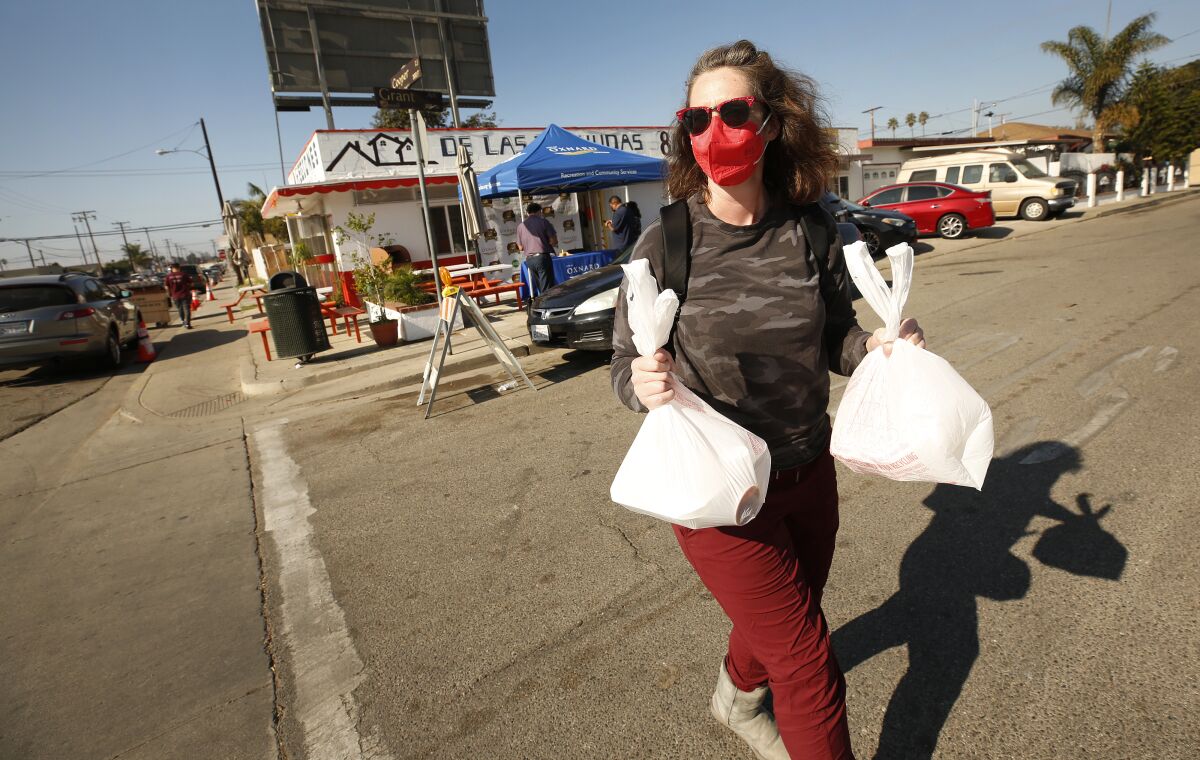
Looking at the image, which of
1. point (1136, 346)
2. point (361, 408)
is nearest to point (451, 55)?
point (361, 408)

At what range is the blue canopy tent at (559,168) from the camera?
10867 mm

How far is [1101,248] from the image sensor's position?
11.2m

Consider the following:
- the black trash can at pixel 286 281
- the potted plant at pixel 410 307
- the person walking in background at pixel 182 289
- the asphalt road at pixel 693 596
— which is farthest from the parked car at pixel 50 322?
the asphalt road at pixel 693 596

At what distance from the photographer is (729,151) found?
5.32ft

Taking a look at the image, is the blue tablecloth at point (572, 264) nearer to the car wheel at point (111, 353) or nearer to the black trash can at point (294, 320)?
the black trash can at point (294, 320)

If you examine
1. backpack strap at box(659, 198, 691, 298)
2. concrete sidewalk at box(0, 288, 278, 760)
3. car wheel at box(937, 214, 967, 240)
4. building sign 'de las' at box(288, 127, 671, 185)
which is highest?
building sign 'de las' at box(288, 127, 671, 185)

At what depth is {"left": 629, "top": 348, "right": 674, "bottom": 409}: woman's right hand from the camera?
1.38m

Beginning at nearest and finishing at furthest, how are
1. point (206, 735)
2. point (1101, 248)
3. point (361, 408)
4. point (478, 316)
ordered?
1. point (206, 735)
2. point (478, 316)
3. point (361, 408)
4. point (1101, 248)

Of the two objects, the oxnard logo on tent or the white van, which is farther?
the white van

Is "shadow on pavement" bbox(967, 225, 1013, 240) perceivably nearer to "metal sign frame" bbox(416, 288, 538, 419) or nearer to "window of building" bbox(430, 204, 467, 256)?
"window of building" bbox(430, 204, 467, 256)

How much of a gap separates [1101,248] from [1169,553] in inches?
437

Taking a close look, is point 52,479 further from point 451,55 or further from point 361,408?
point 451,55

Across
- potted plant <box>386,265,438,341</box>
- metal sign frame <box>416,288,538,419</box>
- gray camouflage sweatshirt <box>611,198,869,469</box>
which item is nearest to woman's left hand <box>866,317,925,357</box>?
gray camouflage sweatshirt <box>611,198,869,469</box>

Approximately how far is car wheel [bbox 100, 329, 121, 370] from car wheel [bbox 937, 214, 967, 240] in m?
17.8
